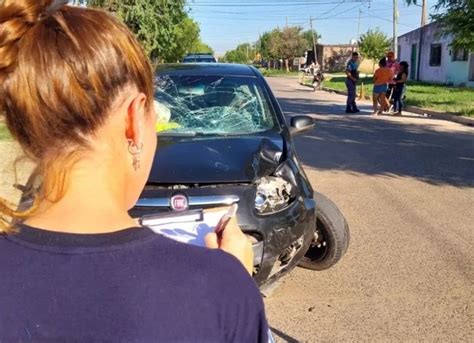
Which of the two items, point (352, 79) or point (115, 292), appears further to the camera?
point (352, 79)

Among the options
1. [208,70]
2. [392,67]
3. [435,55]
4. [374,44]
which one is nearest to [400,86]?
[392,67]

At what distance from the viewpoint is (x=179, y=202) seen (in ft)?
12.0

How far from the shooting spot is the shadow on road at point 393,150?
8534mm

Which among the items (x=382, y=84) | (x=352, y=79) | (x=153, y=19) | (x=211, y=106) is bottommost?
(x=382, y=84)

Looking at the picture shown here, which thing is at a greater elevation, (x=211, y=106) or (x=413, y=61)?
(x=211, y=106)

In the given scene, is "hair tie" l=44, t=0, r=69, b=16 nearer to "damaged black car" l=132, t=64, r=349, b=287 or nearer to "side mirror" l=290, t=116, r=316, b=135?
"damaged black car" l=132, t=64, r=349, b=287

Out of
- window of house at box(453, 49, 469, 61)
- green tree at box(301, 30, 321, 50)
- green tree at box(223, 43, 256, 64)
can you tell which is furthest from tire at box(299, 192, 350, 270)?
green tree at box(223, 43, 256, 64)

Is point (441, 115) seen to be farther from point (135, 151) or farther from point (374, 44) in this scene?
point (374, 44)

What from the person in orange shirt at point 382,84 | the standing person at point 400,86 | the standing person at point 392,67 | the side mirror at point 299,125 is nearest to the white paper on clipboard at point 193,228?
the side mirror at point 299,125

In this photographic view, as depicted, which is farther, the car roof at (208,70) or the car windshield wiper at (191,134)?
the car roof at (208,70)

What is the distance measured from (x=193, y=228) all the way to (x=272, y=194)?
241 centimetres

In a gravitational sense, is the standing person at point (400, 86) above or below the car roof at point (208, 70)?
below

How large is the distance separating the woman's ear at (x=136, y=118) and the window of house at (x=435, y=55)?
3955cm

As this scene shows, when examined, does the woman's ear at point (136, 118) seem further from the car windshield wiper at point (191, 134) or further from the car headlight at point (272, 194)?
the car windshield wiper at point (191, 134)
